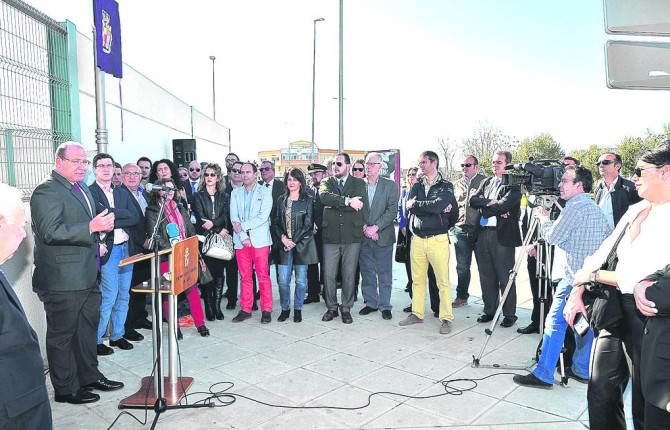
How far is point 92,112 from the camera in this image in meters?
8.28

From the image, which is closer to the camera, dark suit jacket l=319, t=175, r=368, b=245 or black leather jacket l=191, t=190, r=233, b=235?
dark suit jacket l=319, t=175, r=368, b=245

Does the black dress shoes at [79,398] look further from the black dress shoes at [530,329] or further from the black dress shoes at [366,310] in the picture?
the black dress shoes at [530,329]

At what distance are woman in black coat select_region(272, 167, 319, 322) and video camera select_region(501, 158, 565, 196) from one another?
2768 mm

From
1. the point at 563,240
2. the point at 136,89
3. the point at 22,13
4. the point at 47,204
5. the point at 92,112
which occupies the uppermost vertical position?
the point at 136,89

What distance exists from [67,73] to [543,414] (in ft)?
20.3

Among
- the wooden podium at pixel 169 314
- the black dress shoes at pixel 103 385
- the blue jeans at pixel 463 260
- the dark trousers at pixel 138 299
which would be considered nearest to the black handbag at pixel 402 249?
the blue jeans at pixel 463 260

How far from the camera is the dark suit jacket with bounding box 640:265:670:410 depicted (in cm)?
241

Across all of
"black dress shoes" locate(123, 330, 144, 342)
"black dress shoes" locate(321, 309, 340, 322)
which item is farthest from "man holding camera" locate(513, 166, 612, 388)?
"black dress shoes" locate(123, 330, 144, 342)

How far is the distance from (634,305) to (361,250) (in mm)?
4386

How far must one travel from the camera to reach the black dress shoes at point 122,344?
5.47 m

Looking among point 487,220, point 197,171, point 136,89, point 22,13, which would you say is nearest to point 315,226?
point 487,220

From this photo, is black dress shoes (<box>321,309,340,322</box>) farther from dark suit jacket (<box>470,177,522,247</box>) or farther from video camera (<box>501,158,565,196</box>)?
video camera (<box>501,158,565,196</box>)

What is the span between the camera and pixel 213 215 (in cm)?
666

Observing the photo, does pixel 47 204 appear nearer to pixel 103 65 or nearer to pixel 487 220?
pixel 103 65
